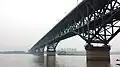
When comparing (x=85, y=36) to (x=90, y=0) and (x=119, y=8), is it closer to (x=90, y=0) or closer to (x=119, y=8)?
(x=90, y=0)

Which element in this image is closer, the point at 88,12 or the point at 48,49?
the point at 88,12

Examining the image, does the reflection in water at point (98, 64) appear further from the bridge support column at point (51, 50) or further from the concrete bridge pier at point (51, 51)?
the concrete bridge pier at point (51, 51)

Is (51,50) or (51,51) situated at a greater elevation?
(51,50)

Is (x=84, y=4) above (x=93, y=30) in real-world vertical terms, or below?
above

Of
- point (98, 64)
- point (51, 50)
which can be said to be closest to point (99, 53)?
point (98, 64)

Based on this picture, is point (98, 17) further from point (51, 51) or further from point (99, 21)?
point (51, 51)

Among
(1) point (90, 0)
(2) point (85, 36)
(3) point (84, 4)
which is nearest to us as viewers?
(1) point (90, 0)

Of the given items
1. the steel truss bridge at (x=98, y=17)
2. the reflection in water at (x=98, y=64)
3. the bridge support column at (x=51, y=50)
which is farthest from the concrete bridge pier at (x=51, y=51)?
the reflection in water at (x=98, y=64)

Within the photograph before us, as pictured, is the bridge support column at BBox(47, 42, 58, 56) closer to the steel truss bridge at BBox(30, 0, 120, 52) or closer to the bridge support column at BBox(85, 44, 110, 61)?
the steel truss bridge at BBox(30, 0, 120, 52)

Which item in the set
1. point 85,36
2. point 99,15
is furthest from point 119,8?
point 85,36

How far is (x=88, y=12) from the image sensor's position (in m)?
23.7

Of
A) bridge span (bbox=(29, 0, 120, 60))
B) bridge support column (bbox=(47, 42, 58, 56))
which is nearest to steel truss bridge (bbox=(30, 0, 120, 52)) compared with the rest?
bridge span (bbox=(29, 0, 120, 60))

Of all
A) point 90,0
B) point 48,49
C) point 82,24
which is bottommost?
point 48,49

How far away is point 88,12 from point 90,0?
2306 mm
